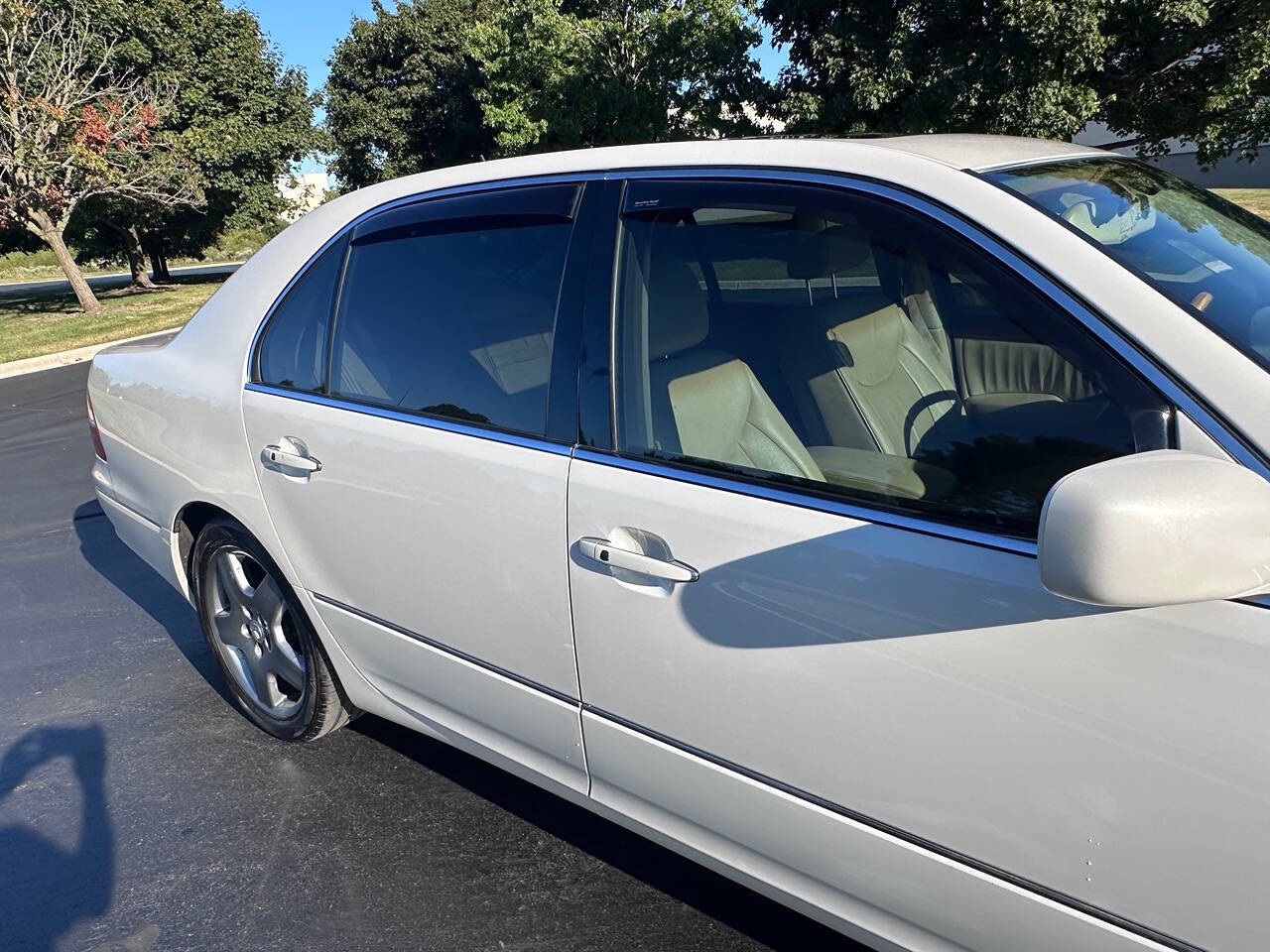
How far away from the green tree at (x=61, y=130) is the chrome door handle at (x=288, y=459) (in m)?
16.9

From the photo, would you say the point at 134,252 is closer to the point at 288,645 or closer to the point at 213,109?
the point at 213,109

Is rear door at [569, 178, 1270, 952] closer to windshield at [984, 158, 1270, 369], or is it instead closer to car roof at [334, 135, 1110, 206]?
car roof at [334, 135, 1110, 206]

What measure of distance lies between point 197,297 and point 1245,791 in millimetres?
23644

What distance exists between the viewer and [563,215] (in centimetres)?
220

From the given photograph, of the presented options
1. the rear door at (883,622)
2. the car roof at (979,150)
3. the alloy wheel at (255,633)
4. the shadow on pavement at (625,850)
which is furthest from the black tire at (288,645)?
the car roof at (979,150)

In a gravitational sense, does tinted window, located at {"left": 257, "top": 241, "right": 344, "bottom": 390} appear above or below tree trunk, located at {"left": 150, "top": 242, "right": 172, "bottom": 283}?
below

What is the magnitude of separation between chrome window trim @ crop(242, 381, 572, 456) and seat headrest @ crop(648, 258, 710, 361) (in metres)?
0.30

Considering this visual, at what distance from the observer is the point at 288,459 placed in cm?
267

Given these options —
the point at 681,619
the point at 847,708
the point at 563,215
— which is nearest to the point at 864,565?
the point at 847,708

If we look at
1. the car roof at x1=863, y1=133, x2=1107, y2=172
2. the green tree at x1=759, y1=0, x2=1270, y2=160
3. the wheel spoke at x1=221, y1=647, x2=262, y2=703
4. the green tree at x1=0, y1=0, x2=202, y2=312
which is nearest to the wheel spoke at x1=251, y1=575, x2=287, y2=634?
the wheel spoke at x1=221, y1=647, x2=262, y2=703

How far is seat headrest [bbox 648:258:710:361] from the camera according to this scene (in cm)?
209

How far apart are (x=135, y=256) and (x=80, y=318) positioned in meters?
8.60

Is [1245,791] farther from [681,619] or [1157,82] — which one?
[1157,82]

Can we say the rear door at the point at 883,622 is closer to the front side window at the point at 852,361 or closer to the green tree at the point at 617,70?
the front side window at the point at 852,361
